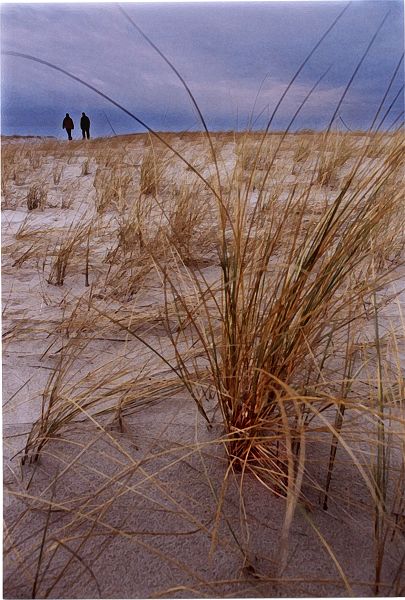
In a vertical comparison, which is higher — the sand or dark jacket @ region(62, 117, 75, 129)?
dark jacket @ region(62, 117, 75, 129)

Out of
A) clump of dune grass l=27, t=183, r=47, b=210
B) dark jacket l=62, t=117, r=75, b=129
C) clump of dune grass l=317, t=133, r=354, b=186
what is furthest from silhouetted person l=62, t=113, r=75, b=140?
clump of dune grass l=27, t=183, r=47, b=210

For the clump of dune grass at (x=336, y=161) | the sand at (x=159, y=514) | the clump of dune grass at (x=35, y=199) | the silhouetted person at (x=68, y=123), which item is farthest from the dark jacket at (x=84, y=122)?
the clump of dune grass at (x=35, y=199)

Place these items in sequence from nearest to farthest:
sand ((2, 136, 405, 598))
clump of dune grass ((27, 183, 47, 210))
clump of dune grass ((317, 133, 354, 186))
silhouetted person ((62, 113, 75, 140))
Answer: sand ((2, 136, 405, 598))
silhouetted person ((62, 113, 75, 140))
clump of dune grass ((317, 133, 354, 186))
clump of dune grass ((27, 183, 47, 210))

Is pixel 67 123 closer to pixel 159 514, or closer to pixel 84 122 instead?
pixel 84 122

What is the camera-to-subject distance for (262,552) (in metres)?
0.76

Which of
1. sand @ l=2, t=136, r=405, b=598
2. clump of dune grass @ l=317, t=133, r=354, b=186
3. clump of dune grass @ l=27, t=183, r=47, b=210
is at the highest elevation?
clump of dune grass @ l=317, t=133, r=354, b=186

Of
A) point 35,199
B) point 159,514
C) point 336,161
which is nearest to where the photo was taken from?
point 159,514

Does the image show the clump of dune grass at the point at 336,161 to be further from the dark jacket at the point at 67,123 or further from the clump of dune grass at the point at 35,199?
the clump of dune grass at the point at 35,199

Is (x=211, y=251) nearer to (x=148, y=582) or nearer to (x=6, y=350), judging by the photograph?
(x=6, y=350)

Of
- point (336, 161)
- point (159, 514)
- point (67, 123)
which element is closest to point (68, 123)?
point (67, 123)

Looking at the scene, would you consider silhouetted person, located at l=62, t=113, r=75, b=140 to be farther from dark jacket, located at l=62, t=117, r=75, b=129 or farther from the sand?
the sand

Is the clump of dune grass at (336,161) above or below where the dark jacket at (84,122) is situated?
below

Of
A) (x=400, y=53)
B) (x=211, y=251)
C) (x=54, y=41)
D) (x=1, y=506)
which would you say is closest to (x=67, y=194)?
(x=211, y=251)

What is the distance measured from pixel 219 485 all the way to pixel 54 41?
0.99 meters
